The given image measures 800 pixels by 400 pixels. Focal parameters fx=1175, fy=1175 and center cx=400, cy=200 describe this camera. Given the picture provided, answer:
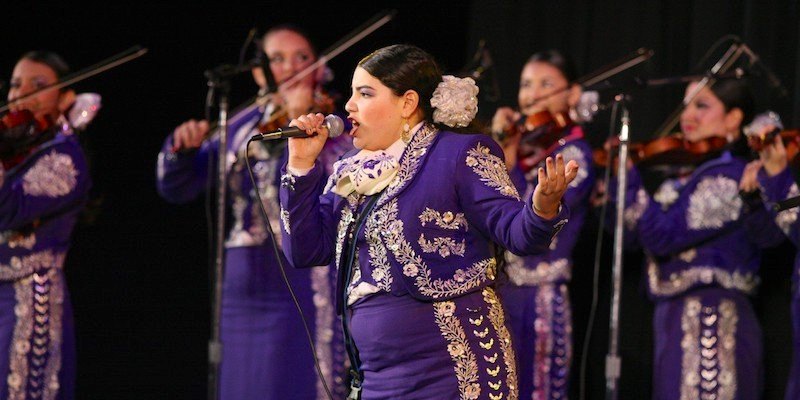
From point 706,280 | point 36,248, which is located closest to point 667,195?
point 706,280

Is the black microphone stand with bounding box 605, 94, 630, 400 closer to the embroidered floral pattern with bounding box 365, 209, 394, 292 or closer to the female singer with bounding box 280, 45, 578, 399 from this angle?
the female singer with bounding box 280, 45, 578, 399

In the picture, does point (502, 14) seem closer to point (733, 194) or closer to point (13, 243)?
point (733, 194)

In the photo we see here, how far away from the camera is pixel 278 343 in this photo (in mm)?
4211

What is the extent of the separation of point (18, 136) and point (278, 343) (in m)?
1.15

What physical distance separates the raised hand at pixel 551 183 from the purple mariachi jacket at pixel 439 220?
118 millimetres

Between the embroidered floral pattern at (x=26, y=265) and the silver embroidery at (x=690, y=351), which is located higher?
the embroidered floral pattern at (x=26, y=265)

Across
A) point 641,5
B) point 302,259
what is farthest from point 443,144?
point 641,5

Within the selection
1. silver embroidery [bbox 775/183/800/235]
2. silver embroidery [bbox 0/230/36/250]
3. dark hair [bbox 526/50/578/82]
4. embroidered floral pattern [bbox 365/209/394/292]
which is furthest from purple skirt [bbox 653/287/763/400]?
silver embroidery [bbox 0/230/36/250]

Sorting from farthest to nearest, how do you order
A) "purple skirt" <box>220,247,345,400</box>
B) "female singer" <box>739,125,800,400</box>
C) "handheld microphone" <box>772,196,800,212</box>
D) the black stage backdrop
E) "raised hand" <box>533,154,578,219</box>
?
the black stage backdrop, "purple skirt" <box>220,247,345,400</box>, "female singer" <box>739,125,800,400</box>, "handheld microphone" <box>772,196,800,212</box>, "raised hand" <box>533,154,578,219</box>

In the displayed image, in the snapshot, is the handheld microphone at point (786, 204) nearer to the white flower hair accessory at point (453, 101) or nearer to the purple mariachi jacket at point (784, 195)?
the white flower hair accessory at point (453, 101)

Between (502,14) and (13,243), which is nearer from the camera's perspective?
(13,243)

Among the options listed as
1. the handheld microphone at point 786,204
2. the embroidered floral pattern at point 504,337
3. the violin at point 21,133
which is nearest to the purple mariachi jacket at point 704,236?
the handheld microphone at point 786,204

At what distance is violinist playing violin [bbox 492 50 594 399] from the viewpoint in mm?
4281

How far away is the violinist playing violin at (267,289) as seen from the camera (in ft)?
13.8
